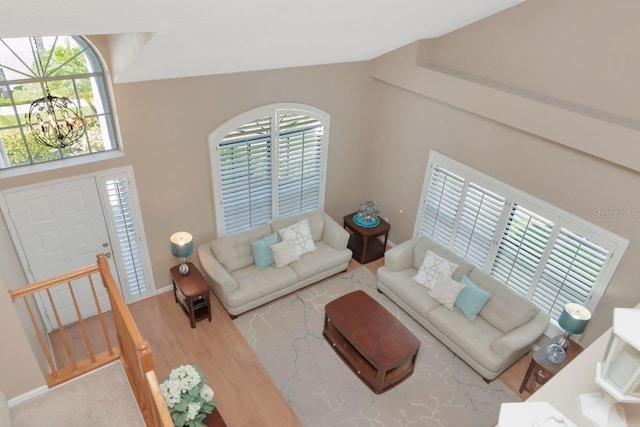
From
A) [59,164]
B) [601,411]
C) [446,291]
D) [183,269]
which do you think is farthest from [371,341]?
[59,164]

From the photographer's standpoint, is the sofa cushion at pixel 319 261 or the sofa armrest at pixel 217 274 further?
the sofa cushion at pixel 319 261

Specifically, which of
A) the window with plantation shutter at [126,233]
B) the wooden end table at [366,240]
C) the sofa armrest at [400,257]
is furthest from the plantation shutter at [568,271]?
the window with plantation shutter at [126,233]

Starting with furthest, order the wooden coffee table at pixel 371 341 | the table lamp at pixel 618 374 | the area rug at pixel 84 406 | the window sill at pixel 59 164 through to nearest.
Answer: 1. the wooden coffee table at pixel 371 341
2. the window sill at pixel 59 164
3. the area rug at pixel 84 406
4. the table lamp at pixel 618 374

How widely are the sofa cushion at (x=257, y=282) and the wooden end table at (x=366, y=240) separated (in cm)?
126

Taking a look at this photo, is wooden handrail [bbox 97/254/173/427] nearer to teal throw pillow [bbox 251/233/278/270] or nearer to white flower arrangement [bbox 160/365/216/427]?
white flower arrangement [bbox 160/365/216/427]

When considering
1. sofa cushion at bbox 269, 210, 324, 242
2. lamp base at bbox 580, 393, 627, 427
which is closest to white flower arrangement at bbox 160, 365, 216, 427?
sofa cushion at bbox 269, 210, 324, 242

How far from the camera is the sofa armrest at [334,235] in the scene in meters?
6.29

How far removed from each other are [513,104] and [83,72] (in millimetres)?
4370

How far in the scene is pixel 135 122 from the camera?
4.76 meters

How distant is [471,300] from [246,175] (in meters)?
3.18

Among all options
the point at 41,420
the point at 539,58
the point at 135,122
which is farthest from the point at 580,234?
the point at 41,420

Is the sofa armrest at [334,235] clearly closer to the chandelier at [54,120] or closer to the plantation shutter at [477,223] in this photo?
the plantation shutter at [477,223]

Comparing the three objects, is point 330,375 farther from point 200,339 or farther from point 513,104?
point 513,104

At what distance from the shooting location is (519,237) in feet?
17.1
